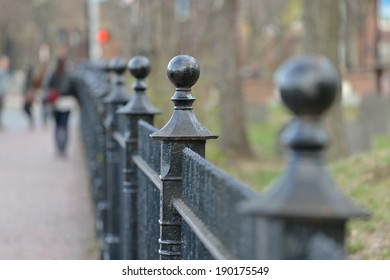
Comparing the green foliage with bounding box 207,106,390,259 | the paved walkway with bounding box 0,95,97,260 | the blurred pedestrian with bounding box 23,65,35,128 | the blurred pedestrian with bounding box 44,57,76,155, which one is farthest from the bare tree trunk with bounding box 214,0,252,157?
the blurred pedestrian with bounding box 23,65,35,128

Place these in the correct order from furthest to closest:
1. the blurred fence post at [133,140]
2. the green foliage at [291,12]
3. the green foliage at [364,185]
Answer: the green foliage at [291,12]
the green foliage at [364,185]
the blurred fence post at [133,140]

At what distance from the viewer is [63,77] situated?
18766 mm

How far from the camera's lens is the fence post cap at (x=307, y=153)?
1.78m

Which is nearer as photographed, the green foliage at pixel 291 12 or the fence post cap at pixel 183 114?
the fence post cap at pixel 183 114

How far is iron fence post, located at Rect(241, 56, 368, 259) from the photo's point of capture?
1.78m

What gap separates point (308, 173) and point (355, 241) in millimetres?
5865

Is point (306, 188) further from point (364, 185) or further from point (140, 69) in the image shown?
point (364, 185)

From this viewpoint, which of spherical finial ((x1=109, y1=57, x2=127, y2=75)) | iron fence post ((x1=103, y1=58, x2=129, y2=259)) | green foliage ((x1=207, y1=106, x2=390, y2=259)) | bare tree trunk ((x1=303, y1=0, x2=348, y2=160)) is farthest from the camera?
bare tree trunk ((x1=303, y1=0, x2=348, y2=160))

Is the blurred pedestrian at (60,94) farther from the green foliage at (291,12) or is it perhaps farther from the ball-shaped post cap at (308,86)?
the green foliage at (291,12)

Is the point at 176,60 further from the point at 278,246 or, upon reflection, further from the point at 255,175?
the point at 255,175

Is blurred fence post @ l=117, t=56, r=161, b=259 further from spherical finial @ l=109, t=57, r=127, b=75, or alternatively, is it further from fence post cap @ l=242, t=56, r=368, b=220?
fence post cap @ l=242, t=56, r=368, b=220

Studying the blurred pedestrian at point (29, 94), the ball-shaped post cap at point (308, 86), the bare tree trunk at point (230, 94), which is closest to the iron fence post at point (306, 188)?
the ball-shaped post cap at point (308, 86)
